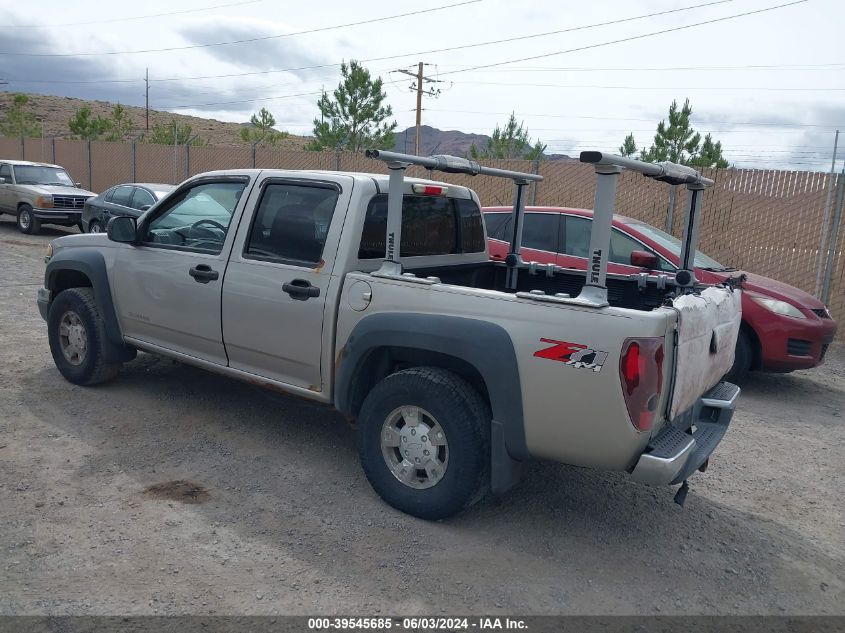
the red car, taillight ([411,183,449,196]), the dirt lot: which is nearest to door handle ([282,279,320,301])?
taillight ([411,183,449,196])

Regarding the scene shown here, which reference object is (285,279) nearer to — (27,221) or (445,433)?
(445,433)

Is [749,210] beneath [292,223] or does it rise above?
above

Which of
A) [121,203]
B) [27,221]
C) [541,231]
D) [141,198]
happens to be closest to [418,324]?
[541,231]

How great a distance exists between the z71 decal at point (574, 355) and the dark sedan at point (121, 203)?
490 inches

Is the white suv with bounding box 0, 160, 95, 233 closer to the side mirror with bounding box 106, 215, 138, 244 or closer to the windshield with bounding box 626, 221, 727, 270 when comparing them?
the side mirror with bounding box 106, 215, 138, 244

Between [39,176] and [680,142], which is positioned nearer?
[39,176]

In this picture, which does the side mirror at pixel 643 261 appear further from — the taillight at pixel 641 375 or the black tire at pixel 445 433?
the taillight at pixel 641 375

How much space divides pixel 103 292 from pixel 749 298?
5.91m

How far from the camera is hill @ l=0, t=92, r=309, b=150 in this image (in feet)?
276

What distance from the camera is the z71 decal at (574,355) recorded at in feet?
11.1

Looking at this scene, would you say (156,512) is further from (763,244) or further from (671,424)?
(763,244)

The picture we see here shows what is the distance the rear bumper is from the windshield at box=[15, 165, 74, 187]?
59.5 feet

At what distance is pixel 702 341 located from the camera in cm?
388

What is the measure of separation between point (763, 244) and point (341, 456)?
9.25m
